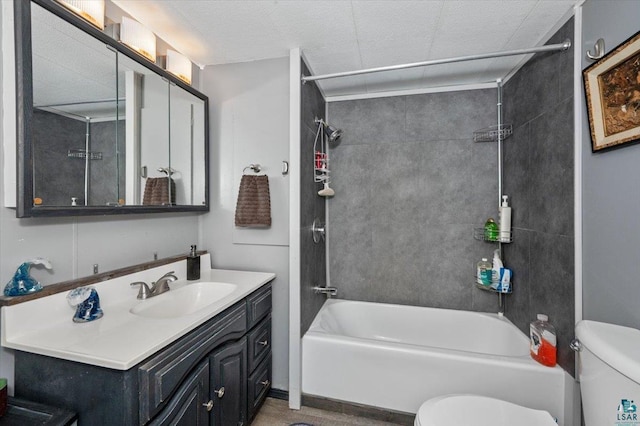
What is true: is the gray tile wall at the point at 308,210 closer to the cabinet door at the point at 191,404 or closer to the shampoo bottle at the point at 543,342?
the cabinet door at the point at 191,404

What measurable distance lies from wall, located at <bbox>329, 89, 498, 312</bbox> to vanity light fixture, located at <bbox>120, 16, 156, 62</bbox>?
4.79 ft

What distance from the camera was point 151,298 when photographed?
1354 mm

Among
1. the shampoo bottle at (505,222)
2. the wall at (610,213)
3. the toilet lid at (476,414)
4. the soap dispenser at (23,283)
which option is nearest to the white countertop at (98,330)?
the soap dispenser at (23,283)

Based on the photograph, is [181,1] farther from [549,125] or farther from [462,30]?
[549,125]

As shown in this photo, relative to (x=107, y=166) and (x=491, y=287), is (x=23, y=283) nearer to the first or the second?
Result: (x=107, y=166)

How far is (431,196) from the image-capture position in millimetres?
2293

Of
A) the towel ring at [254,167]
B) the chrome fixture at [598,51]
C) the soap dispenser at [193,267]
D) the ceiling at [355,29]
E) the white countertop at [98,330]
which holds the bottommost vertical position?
the white countertop at [98,330]

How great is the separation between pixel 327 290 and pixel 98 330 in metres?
1.61

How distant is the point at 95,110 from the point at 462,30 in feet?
6.59

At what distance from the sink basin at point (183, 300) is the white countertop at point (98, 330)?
7 cm

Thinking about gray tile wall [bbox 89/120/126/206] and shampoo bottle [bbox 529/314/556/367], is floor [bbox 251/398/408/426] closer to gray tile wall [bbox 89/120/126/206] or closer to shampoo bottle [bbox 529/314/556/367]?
shampoo bottle [bbox 529/314/556/367]

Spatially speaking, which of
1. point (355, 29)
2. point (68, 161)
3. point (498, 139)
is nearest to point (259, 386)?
point (68, 161)

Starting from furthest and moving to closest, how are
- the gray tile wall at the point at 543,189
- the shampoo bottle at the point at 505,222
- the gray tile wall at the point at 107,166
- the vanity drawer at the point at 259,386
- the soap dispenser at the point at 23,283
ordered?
the shampoo bottle at the point at 505,222 < the vanity drawer at the point at 259,386 < the gray tile wall at the point at 543,189 < the gray tile wall at the point at 107,166 < the soap dispenser at the point at 23,283

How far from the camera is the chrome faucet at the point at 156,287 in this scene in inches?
53.0
